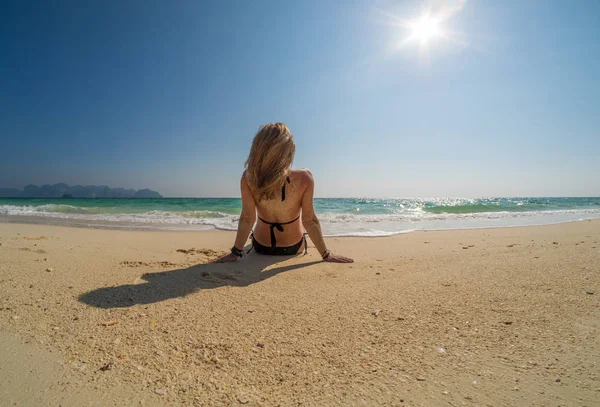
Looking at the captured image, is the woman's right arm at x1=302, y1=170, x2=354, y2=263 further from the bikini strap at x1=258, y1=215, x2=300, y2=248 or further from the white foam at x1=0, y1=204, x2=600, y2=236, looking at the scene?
the white foam at x1=0, y1=204, x2=600, y2=236

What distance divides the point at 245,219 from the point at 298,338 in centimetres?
195

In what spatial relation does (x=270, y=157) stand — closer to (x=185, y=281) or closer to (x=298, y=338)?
(x=185, y=281)

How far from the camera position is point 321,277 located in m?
2.53

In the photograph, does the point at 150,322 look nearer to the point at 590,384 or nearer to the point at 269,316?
the point at 269,316

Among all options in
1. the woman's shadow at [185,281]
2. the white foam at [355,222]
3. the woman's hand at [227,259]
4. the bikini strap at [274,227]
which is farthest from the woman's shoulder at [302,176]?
the white foam at [355,222]

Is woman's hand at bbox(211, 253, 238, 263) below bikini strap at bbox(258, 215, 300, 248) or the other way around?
below

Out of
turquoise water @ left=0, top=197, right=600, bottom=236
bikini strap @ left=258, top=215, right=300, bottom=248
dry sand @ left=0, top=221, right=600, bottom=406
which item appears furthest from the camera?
turquoise water @ left=0, top=197, right=600, bottom=236

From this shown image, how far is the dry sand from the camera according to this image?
0.99 m

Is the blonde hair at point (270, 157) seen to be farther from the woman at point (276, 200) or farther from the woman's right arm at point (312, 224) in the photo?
the woman's right arm at point (312, 224)

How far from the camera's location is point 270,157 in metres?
2.90

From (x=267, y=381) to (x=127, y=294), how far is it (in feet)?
4.41

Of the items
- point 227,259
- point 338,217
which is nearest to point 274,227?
point 227,259

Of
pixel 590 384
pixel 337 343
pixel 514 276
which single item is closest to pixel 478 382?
pixel 590 384

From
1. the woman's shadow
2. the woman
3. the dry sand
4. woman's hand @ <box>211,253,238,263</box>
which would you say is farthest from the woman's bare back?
the dry sand
